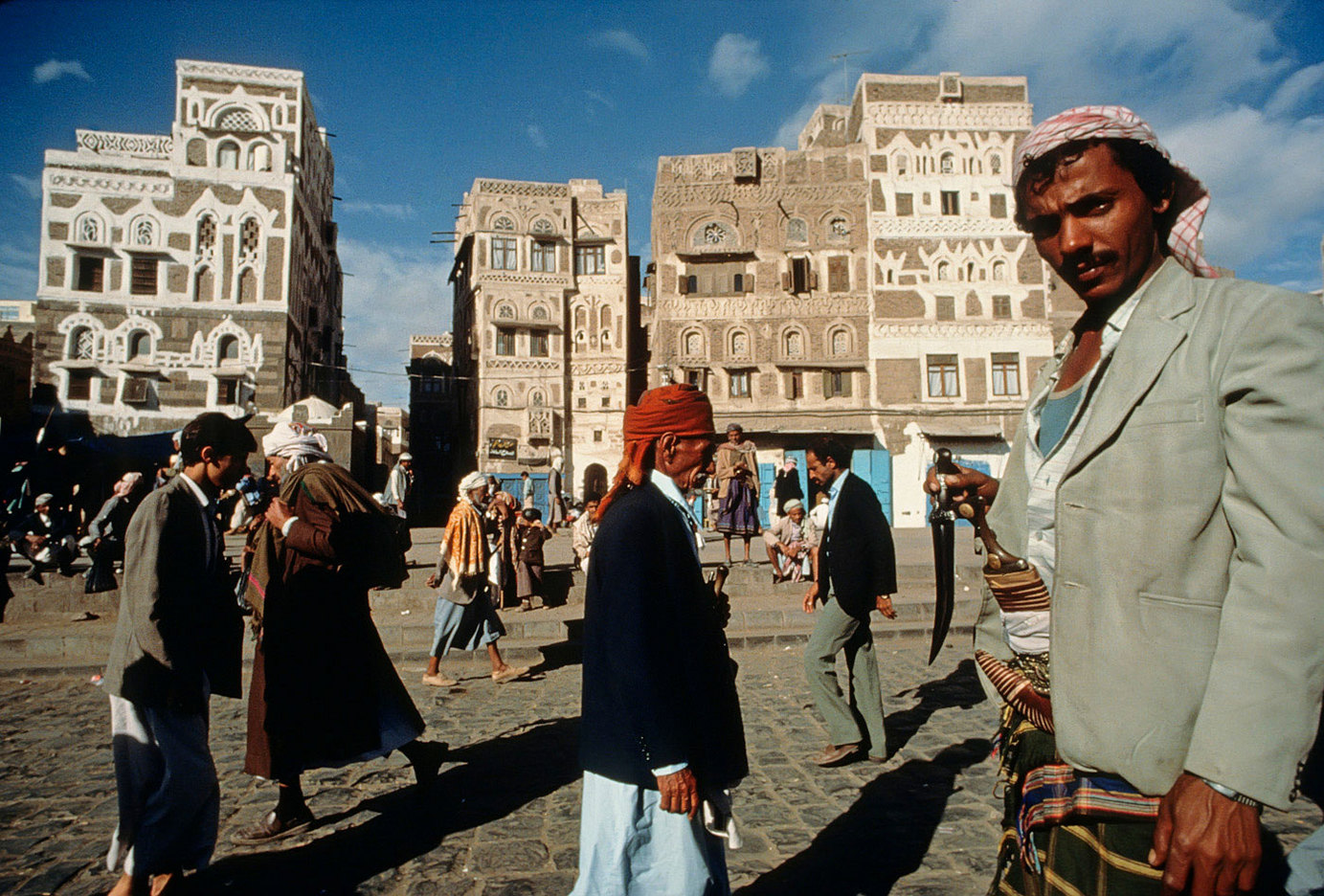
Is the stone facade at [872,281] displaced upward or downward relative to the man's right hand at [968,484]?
upward

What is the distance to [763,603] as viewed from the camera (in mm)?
11461

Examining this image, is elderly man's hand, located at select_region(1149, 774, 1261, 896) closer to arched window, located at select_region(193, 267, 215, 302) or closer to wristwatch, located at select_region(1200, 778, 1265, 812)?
wristwatch, located at select_region(1200, 778, 1265, 812)

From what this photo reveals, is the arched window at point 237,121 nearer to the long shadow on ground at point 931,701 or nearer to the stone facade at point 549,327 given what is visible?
the stone facade at point 549,327

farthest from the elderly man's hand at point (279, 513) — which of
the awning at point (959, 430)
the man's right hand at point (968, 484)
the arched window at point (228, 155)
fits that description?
the arched window at point (228, 155)

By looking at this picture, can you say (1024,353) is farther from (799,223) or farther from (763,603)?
(763,603)

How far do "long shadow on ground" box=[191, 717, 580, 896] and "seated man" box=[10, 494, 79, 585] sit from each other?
962cm

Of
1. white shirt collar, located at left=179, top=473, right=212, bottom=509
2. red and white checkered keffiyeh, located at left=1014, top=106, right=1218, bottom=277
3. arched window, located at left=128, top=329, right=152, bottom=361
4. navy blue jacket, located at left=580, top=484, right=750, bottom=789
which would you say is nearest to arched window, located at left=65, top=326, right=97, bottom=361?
arched window, located at left=128, top=329, right=152, bottom=361

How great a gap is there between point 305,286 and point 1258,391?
38.8 m

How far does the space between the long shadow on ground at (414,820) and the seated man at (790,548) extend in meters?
6.65

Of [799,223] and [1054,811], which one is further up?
[799,223]

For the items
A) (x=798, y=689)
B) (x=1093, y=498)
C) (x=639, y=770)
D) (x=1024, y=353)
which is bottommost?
(x=798, y=689)

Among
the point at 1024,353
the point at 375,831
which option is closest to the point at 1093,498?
the point at 375,831

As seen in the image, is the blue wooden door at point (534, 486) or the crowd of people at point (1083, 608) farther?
the blue wooden door at point (534, 486)

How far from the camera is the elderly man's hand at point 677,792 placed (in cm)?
225
